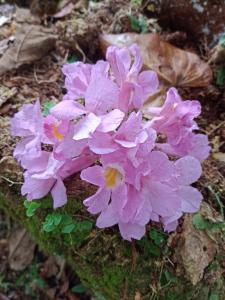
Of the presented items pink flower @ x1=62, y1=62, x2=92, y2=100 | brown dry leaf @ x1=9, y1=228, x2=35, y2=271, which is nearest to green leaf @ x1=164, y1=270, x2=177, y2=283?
pink flower @ x1=62, y1=62, x2=92, y2=100

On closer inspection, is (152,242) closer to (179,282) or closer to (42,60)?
(179,282)

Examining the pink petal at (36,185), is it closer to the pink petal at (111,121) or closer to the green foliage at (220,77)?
the pink petal at (111,121)

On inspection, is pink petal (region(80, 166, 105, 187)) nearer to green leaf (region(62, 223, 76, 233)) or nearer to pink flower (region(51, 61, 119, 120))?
pink flower (region(51, 61, 119, 120))

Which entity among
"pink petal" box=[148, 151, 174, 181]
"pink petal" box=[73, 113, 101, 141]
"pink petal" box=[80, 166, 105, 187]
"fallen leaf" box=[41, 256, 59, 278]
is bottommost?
"fallen leaf" box=[41, 256, 59, 278]

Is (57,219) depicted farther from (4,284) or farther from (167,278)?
(4,284)

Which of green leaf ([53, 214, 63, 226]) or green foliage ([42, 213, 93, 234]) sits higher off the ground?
green leaf ([53, 214, 63, 226])

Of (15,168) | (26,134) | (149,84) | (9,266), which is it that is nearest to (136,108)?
(149,84)

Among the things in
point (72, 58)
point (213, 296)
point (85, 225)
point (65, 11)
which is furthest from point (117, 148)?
point (65, 11)
